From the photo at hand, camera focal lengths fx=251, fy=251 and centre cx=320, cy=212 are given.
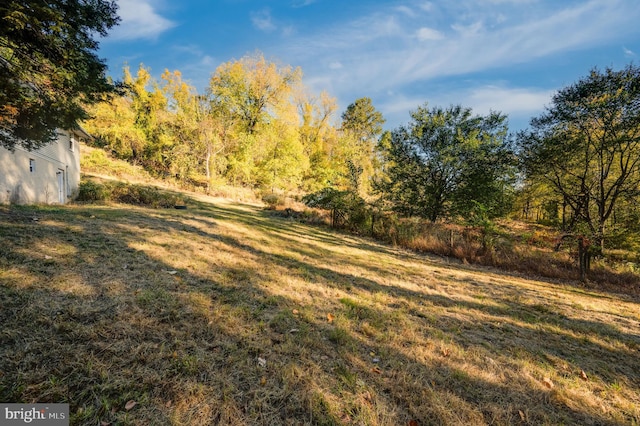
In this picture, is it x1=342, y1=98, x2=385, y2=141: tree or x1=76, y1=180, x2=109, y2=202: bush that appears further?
x1=342, y1=98, x2=385, y2=141: tree

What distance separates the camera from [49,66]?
4406mm

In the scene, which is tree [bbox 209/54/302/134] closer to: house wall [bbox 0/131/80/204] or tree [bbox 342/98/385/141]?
Answer: tree [bbox 342/98/385/141]

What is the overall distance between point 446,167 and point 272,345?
46.8 ft

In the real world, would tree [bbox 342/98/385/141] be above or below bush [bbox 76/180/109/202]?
above

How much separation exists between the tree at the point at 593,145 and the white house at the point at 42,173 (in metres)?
15.4

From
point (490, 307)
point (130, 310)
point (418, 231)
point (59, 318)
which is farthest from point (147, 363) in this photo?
point (418, 231)

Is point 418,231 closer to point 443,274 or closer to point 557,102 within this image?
point 443,274

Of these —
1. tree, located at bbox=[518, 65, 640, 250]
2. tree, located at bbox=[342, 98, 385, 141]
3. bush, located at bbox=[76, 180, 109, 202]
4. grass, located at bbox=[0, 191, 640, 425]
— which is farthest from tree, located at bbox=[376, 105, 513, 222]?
tree, located at bbox=[342, 98, 385, 141]

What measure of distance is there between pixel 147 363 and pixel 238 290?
1.79 metres

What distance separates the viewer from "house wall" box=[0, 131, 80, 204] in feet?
29.6

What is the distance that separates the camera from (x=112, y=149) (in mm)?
28203

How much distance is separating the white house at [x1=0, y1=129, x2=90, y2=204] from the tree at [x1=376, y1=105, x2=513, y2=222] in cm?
1469

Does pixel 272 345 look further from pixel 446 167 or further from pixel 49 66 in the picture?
pixel 446 167

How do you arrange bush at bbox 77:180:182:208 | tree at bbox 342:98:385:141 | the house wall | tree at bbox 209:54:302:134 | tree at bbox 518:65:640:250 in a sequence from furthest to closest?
tree at bbox 342:98:385:141
tree at bbox 209:54:302:134
bush at bbox 77:180:182:208
the house wall
tree at bbox 518:65:640:250
